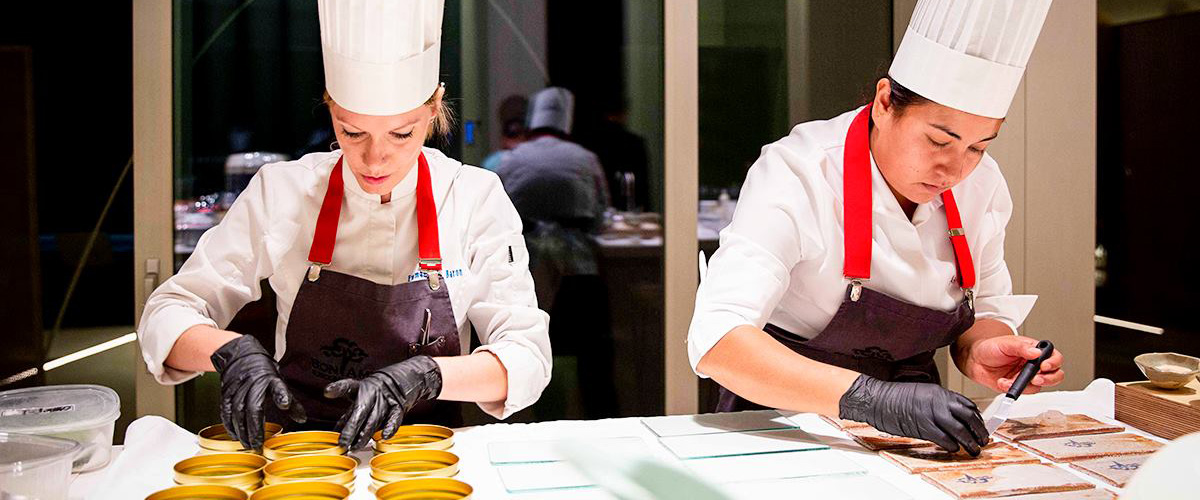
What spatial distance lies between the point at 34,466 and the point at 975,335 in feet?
5.55

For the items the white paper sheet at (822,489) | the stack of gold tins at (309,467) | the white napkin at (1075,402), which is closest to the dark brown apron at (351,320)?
the stack of gold tins at (309,467)

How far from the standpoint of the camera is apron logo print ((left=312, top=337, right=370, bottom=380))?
1.86 meters

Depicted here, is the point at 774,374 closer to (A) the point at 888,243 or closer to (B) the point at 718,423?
(B) the point at 718,423

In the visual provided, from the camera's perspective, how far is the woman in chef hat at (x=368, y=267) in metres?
1.76

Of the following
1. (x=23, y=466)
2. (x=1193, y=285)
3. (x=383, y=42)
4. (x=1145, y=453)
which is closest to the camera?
(x=23, y=466)

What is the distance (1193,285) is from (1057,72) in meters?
0.85

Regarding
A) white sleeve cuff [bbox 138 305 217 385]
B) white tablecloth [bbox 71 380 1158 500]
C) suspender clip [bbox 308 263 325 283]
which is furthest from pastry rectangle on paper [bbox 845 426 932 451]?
white sleeve cuff [bbox 138 305 217 385]

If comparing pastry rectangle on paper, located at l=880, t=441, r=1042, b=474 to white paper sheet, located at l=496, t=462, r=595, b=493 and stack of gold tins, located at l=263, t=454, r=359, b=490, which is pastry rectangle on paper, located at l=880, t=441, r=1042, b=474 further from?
stack of gold tins, located at l=263, t=454, r=359, b=490

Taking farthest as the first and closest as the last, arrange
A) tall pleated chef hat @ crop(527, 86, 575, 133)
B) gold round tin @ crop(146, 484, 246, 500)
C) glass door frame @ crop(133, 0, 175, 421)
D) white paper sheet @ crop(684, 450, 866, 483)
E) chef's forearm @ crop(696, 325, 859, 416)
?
tall pleated chef hat @ crop(527, 86, 575, 133)
glass door frame @ crop(133, 0, 175, 421)
chef's forearm @ crop(696, 325, 859, 416)
white paper sheet @ crop(684, 450, 866, 483)
gold round tin @ crop(146, 484, 246, 500)

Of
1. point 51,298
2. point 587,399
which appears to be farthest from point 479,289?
point 51,298

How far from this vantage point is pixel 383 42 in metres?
1.71

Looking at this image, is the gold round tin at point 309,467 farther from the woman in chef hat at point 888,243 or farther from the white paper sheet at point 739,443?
the woman in chef hat at point 888,243

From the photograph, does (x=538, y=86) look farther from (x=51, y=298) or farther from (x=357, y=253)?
(x=51, y=298)

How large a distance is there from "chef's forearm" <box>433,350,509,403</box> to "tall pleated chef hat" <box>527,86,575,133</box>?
0.88 metres
